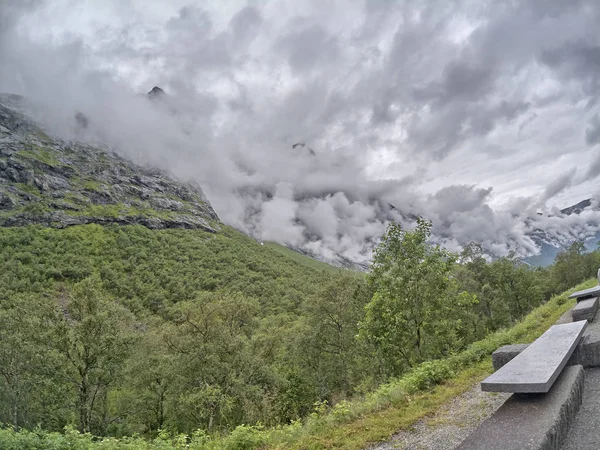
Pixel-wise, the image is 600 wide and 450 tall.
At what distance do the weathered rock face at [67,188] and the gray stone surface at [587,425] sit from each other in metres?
158

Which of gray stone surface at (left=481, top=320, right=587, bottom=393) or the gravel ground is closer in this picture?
gray stone surface at (left=481, top=320, right=587, bottom=393)

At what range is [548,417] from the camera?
4.28m

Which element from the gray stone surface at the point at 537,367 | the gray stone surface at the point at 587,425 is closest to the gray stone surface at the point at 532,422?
the gray stone surface at the point at 587,425

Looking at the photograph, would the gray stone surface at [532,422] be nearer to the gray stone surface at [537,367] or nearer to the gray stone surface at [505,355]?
the gray stone surface at [537,367]

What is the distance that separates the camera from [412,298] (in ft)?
39.1

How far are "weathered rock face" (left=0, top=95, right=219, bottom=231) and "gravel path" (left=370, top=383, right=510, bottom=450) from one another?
155647 millimetres

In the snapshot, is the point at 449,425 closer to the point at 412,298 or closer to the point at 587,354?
the point at 587,354

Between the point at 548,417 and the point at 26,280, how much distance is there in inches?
4558

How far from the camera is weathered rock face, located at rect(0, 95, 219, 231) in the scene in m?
133

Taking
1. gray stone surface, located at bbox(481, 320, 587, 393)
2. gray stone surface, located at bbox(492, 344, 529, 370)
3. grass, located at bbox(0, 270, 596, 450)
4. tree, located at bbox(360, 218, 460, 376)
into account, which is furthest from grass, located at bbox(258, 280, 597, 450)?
tree, located at bbox(360, 218, 460, 376)

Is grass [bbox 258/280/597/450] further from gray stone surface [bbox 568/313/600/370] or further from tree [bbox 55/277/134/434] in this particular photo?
tree [bbox 55/277/134/434]

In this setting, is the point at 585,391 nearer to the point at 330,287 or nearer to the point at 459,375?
the point at 459,375

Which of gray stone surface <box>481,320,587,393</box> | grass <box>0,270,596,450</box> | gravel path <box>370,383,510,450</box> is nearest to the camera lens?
gray stone surface <box>481,320,587,393</box>

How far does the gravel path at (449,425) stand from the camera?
5008 millimetres
